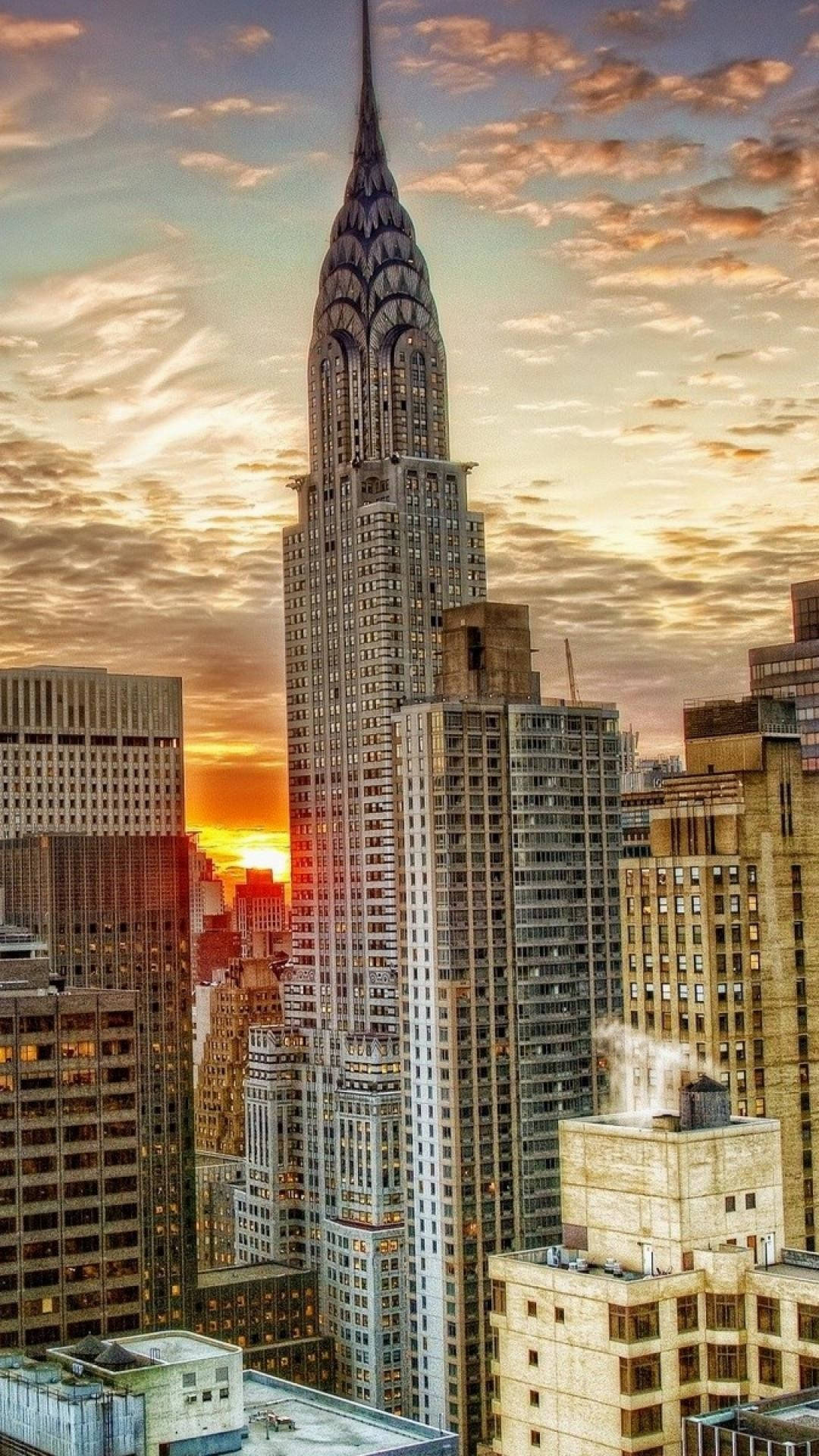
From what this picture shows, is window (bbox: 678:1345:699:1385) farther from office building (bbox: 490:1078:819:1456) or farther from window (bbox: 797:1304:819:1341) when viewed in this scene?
window (bbox: 797:1304:819:1341)

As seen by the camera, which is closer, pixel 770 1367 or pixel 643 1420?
pixel 643 1420

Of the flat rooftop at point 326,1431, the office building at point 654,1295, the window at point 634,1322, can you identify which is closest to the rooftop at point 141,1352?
the flat rooftop at point 326,1431

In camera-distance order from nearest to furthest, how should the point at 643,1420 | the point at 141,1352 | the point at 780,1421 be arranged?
the point at 780,1421 → the point at 643,1420 → the point at 141,1352

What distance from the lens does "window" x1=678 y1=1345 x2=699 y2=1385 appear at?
5438 inches

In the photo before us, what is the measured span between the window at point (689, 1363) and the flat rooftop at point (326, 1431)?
29.4 metres

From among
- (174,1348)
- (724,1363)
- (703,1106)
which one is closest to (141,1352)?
(174,1348)

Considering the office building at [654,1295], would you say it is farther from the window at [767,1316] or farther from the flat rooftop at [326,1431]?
the flat rooftop at [326,1431]

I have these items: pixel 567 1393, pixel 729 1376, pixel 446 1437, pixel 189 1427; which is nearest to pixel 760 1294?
pixel 729 1376

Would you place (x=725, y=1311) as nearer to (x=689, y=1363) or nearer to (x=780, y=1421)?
(x=689, y=1363)

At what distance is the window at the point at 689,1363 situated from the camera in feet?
453

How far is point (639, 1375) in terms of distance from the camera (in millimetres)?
135750

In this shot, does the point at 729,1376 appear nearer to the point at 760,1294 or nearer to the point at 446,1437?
the point at 760,1294

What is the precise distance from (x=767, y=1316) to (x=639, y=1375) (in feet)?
32.8

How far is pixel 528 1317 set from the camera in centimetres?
14212
